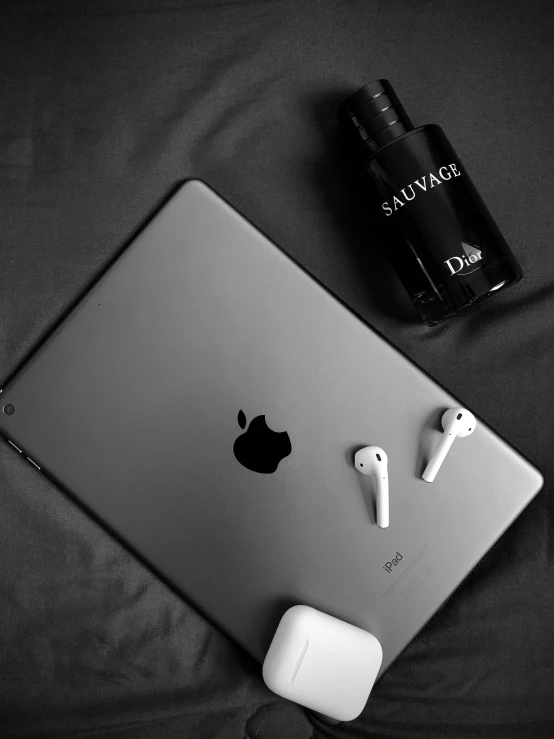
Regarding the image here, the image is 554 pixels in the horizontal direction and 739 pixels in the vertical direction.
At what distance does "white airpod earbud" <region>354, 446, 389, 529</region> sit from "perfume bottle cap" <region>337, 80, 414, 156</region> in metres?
0.29

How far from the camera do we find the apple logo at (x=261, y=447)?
1.98 feet

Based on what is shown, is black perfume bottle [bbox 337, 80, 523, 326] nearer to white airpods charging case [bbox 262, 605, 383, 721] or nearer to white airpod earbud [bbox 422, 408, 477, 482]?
white airpod earbud [bbox 422, 408, 477, 482]

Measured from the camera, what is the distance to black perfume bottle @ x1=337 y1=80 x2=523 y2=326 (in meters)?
0.59

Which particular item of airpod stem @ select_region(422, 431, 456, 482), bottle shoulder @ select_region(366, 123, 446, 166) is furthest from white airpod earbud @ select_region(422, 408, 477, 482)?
bottle shoulder @ select_region(366, 123, 446, 166)

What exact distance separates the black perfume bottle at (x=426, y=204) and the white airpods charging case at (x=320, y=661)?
32cm

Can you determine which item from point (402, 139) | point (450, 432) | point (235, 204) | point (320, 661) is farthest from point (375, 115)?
point (320, 661)

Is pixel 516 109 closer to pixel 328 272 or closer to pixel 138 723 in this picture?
pixel 328 272

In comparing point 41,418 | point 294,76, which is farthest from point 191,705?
point 294,76

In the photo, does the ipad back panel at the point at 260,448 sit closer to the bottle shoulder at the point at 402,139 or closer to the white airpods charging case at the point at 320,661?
the white airpods charging case at the point at 320,661

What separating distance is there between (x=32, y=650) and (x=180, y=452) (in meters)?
0.27

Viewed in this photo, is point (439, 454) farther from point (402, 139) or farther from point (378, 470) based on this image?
point (402, 139)

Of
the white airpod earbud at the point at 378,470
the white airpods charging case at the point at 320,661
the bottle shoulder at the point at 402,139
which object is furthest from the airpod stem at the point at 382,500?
the bottle shoulder at the point at 402,139

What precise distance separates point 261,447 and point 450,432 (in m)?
0.18

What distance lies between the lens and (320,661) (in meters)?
0.58
